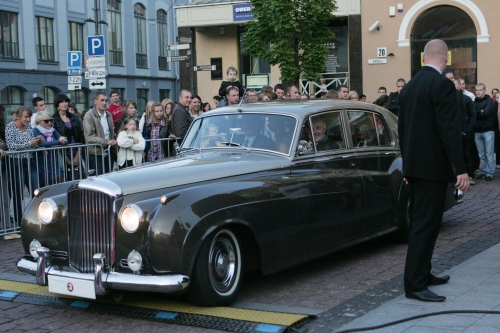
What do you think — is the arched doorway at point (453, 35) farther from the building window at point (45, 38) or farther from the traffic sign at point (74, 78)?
the building window at point (45, 38)

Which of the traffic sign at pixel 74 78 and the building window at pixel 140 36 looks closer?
Result: the traffic sign at pixel 74 78

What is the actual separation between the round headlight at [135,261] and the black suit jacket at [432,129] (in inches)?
88.3

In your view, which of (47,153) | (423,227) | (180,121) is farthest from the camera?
(180,121)

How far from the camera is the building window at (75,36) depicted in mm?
39938

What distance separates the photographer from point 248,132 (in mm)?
7254

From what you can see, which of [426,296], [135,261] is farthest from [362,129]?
[135,261]

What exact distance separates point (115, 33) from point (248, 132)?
38.4 meters

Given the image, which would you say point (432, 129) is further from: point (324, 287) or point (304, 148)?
point (324, 287)

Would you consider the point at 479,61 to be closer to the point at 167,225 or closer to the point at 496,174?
the point at 496,174

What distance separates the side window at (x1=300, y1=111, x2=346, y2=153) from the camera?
23.9 ft

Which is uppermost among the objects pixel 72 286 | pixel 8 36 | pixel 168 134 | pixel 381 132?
pixel 8 36

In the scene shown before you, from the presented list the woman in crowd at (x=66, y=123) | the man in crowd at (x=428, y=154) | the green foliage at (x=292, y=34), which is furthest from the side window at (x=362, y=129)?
the green foliage at (x=292, y=34)

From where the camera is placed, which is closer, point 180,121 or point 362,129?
point 362,129

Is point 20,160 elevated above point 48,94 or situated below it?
below
